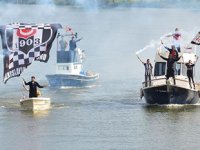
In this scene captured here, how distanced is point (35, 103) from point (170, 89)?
737 centimetres

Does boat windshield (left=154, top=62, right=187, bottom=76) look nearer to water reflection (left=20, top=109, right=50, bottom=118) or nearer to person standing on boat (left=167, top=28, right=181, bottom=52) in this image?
person standing on boat (left=167, top=28, right=181, bottom=52)

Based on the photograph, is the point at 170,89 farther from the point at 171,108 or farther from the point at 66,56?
the point at 66,56

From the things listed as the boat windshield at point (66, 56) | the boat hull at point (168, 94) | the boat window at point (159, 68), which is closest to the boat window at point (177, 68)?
the boat window at point (159, 68)

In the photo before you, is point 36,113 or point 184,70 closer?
point 36,113

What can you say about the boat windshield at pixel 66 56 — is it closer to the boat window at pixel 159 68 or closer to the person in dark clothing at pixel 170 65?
the boat window at pixel 159 68

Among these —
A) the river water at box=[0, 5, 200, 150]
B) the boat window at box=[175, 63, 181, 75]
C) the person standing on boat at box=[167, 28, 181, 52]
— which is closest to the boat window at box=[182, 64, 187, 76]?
the boat window at box=[175, 63, 181, 75]

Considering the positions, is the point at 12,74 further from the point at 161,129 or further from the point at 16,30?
the point at 161,129

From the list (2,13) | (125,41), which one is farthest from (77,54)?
(125,41)

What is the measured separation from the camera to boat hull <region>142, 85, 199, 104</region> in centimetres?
4719

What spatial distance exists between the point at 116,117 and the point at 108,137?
18.7 feet

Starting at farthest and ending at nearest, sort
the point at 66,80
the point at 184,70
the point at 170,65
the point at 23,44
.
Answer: the point at 66,80, the point at 184,70, the point at 170,65, the point at 23,44

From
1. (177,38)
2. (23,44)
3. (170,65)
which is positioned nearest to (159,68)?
(177,38)

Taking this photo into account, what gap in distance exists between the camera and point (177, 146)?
119 feet

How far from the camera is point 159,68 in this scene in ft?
163
